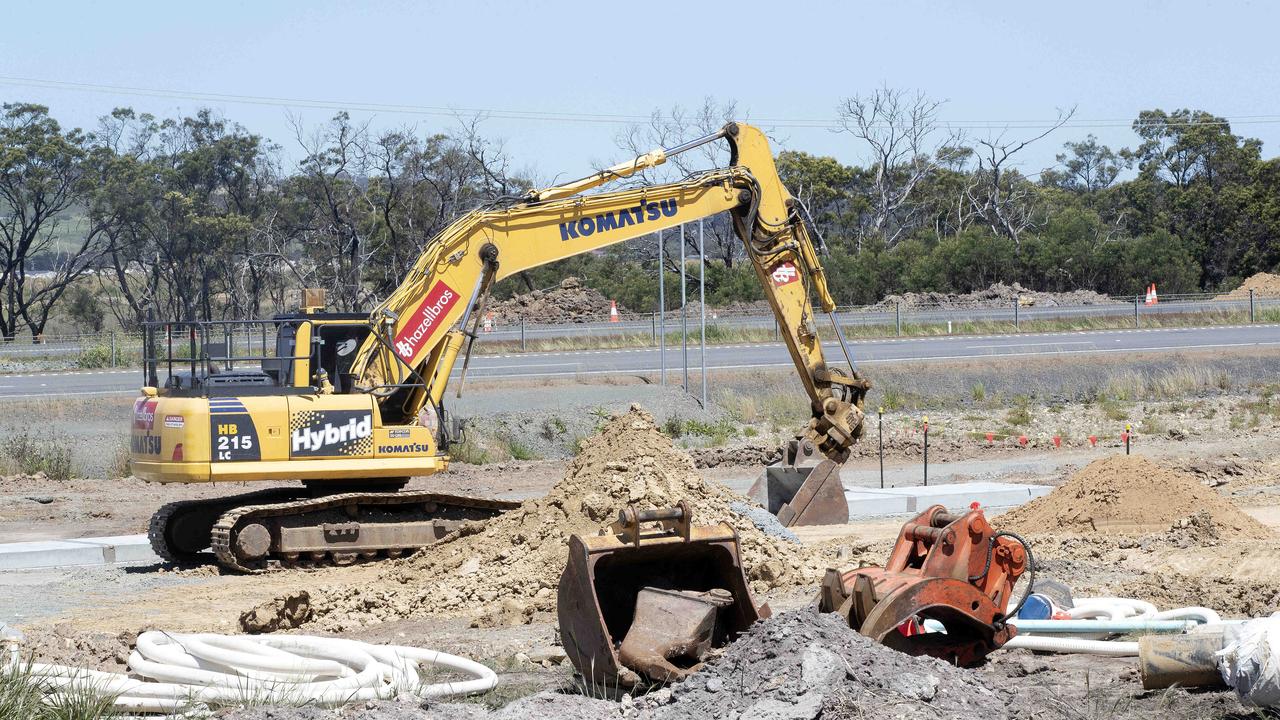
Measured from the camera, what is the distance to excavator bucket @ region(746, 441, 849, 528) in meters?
15.4

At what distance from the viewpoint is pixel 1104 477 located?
582 inches

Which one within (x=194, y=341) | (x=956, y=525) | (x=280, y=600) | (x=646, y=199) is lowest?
(x=280, y=600)

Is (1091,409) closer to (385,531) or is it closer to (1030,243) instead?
(385,531)

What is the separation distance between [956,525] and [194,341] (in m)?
9.01

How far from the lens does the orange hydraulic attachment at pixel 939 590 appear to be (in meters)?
7.34

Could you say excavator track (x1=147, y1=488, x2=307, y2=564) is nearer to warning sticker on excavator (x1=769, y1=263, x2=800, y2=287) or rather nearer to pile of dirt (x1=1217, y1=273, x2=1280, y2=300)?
warning sticker on excavator (x1=769, y1=263, x2=800, y2=287)

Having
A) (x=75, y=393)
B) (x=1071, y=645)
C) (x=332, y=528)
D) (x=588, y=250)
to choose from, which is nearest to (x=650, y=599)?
(x=1071, y=645)

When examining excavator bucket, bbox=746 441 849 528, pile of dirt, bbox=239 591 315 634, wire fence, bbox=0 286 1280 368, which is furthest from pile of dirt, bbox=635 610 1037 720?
wire fence, bbox=0 286 1280 368

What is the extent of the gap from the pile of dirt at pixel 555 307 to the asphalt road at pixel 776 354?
15.1 meters

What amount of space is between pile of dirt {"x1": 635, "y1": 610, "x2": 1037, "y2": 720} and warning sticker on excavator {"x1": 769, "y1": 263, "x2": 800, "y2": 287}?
881cm

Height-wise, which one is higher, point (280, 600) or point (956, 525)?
point (956, 525)

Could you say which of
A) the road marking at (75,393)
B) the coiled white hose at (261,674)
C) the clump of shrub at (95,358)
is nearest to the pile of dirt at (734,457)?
the road marking at (75,393)

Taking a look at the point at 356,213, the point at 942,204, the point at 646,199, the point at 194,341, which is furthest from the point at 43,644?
the point at 942,204

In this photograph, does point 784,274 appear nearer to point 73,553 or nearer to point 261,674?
point 73,553
